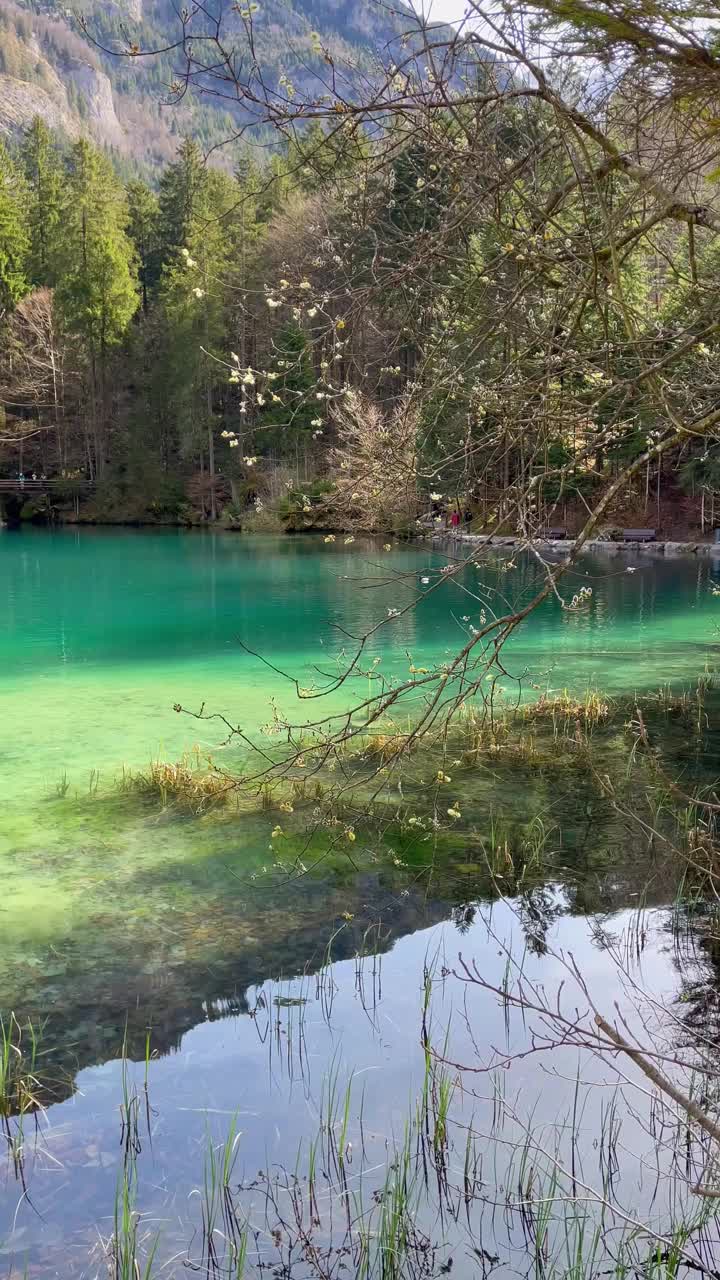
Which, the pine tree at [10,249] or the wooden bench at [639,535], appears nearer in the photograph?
the wooden bench at [639,535]

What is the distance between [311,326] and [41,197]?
4357cm

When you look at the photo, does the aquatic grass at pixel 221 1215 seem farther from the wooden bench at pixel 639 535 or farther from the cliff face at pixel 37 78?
the cliff face at pixel 37 78

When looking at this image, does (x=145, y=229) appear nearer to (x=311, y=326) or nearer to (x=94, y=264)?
(x=94, y=264)

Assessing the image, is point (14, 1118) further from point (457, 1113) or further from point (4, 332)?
point (4, 332)

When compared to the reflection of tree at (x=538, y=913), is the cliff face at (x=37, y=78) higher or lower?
higher

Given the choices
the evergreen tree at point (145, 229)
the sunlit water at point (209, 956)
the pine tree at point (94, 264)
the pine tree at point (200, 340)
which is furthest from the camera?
the evergreen tree at point (145, 229)

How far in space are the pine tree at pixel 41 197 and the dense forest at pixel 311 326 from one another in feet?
0.38

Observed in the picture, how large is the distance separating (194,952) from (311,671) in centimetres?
817

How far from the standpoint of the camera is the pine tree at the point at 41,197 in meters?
48.0

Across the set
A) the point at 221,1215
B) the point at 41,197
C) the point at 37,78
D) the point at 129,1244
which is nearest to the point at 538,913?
the point at 221,1215

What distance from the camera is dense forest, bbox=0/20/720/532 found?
3.53m

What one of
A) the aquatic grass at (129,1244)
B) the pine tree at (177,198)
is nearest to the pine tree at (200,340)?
the pine tree at (177,198)

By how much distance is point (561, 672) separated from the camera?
13062 mm

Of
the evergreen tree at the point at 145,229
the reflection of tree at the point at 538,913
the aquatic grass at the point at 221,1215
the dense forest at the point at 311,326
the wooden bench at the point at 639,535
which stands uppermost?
the evergreen tree at the point at 145,229
